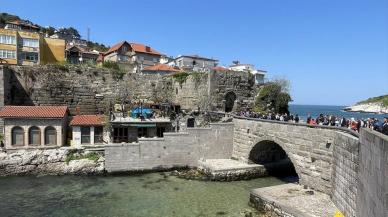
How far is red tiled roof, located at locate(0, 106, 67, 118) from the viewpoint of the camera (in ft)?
79.3

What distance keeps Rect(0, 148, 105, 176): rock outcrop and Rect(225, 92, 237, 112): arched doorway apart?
14.6 m

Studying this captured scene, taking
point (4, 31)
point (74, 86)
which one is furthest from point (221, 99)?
point (4, 31)

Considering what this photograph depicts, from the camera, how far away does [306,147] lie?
693 inches

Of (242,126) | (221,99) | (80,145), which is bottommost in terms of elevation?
(80,145)

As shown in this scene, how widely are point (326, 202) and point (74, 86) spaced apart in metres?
26.5

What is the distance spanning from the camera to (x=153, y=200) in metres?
17.6

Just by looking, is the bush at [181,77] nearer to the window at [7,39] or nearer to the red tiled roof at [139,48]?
the window at [7,39]

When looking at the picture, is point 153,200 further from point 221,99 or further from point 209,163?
point 221,99

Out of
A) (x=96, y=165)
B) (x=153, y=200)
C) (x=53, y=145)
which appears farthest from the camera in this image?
(x=53, y=145)

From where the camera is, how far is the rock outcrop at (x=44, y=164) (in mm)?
22422

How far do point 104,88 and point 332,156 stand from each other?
2490 cm

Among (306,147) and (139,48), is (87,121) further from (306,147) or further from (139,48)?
(139,48)

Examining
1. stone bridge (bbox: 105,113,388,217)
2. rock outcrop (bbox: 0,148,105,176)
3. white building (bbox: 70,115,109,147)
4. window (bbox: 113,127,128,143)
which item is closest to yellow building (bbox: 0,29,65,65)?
white building (bbox: 70,115,109,147)

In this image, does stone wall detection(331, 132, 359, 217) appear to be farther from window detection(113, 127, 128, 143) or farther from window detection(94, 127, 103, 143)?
window detection(94, 127, 103, 143)
